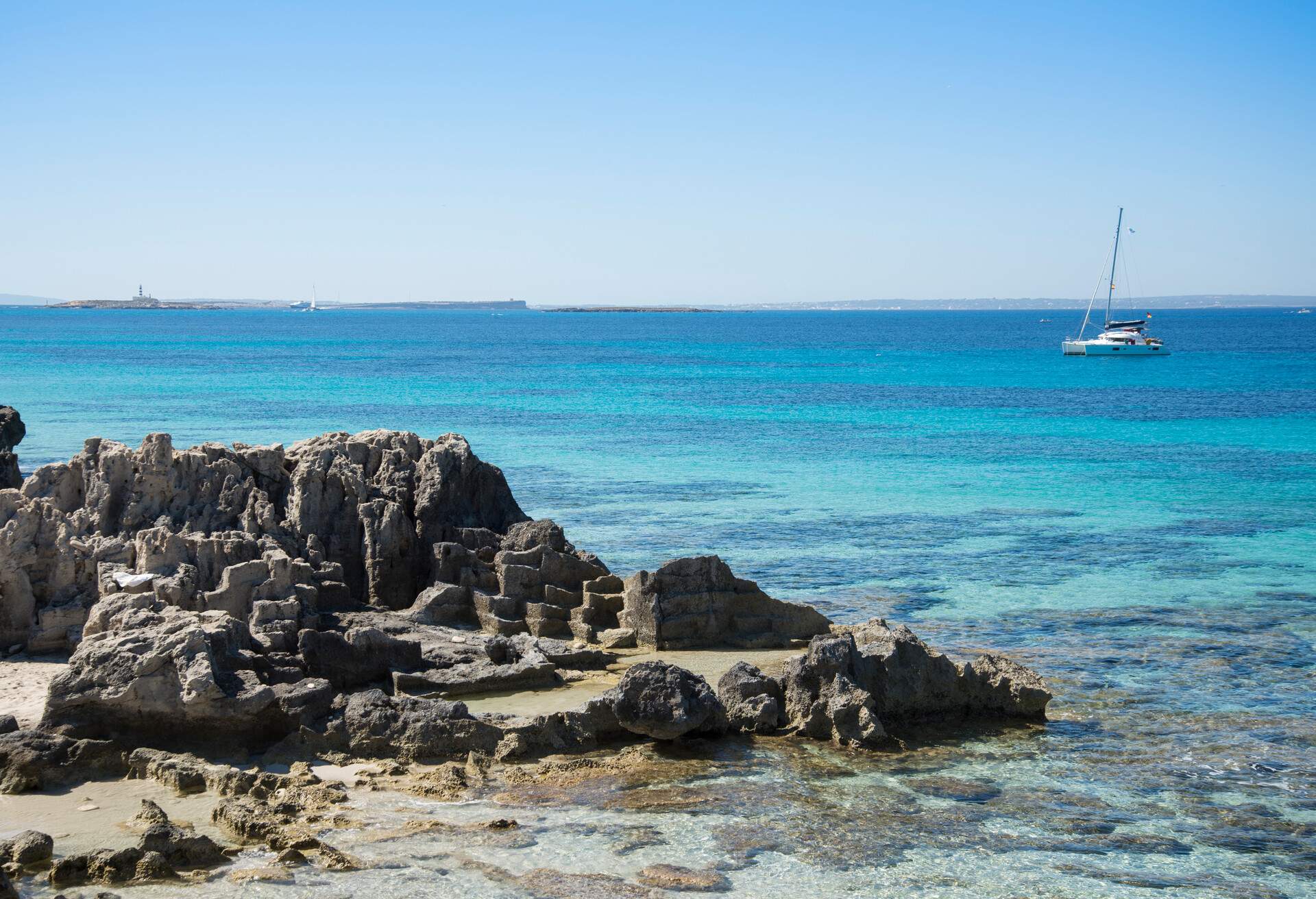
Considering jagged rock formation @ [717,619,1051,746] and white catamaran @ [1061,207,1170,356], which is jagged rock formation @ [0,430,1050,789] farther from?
white catamaran @ [1061,207,1170,356]

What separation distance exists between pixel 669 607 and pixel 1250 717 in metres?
7.21

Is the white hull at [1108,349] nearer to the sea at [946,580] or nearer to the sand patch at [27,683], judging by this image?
the sea at [946,580]

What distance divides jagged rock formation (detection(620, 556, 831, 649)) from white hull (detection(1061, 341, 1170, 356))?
8725 centimetres

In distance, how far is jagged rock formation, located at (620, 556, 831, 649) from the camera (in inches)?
654

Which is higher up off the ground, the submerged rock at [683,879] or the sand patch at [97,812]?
the submerged rock at [683,879]

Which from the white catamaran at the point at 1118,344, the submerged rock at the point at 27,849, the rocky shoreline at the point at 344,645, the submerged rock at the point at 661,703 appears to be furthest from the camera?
the white catamaran at the point at 1118,344

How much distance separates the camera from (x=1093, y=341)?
9906 centimetres

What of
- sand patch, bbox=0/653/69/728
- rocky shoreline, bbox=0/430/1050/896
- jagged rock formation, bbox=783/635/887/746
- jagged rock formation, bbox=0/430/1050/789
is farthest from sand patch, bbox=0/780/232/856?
jagged rock formation, bbox=783/635/887/746

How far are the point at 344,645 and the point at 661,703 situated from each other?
401 centimetres

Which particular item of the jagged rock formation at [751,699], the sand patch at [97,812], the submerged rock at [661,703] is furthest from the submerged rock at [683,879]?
the sand patch at [97,812]

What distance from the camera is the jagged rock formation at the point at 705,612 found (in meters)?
16.6

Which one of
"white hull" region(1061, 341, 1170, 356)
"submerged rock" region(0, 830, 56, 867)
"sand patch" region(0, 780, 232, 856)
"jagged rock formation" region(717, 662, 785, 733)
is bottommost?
"sand patch" region(0, 780, 232, 856)

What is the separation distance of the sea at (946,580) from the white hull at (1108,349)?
25.4 metres

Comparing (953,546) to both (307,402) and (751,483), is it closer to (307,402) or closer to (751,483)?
(751,483)
